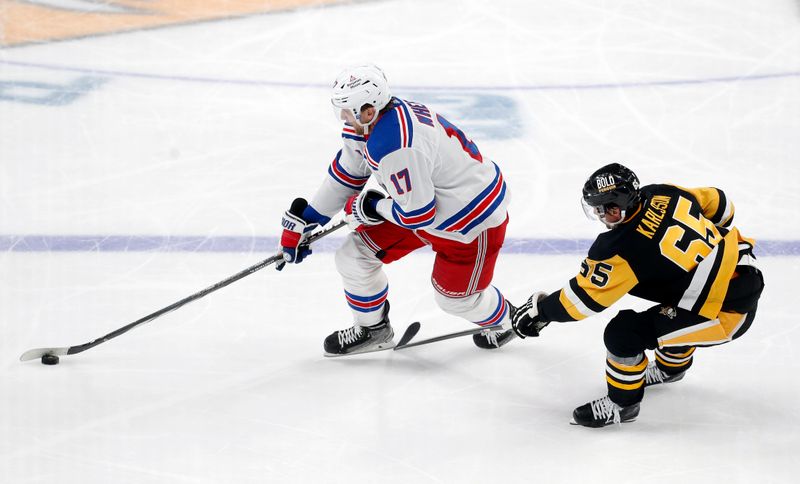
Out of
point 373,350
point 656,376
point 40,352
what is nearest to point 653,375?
point 656,376

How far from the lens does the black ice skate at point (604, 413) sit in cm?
272

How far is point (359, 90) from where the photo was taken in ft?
8.30

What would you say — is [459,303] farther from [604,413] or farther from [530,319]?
[604,413]

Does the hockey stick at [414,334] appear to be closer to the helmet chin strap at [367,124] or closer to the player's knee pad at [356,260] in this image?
the player's knee pad at [356,260]

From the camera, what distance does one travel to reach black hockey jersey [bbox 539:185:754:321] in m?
2.43

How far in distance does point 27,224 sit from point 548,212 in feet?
7.75

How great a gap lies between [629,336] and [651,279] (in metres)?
0.20

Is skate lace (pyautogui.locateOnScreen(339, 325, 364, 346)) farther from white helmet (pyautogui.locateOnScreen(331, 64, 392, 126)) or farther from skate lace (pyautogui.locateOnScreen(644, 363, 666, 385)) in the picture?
skate lace (pyautogui.locateOnScreen(644, 363, 666, 385))

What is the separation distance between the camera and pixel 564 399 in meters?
2.92

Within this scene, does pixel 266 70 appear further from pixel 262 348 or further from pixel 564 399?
pixel 564 399

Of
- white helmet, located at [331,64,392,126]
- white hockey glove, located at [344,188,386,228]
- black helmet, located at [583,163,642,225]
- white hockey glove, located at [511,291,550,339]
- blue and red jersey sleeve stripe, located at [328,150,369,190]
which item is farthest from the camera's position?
blue and red jersey sleeve stripe, located at [328,150,369,190]

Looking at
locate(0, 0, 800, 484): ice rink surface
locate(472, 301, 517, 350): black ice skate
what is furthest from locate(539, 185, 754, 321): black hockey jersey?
locate(472, 301, 517, 350): black ice skate

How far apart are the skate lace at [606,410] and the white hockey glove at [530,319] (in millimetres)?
314

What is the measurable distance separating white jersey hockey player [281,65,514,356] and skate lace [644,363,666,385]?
0.52m
